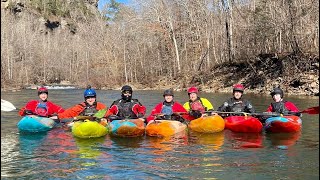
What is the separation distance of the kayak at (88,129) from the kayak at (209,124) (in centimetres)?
217

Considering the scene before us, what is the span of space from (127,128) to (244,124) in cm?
270

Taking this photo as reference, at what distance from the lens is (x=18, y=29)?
177 feet

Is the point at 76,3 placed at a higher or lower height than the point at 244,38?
higher

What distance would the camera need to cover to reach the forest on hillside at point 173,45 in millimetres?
23016

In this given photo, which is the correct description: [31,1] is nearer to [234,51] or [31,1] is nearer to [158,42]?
[158,42]

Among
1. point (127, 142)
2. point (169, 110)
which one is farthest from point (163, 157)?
point (169, 110)

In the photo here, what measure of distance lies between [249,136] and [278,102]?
134 centimetres

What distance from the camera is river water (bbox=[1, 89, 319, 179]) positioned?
5520 mm

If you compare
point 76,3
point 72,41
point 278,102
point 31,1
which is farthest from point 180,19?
point 76,3

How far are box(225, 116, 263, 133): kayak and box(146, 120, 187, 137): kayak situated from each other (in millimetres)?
1367

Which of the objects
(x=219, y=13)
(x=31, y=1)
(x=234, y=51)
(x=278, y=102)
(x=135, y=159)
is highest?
(x=31, y=1)

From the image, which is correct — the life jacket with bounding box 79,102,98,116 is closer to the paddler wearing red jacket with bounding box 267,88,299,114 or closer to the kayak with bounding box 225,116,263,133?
the kayak with bounding box 225,116,263,133

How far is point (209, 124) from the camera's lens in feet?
29.2

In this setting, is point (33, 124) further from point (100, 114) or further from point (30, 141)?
point (100, 114)
